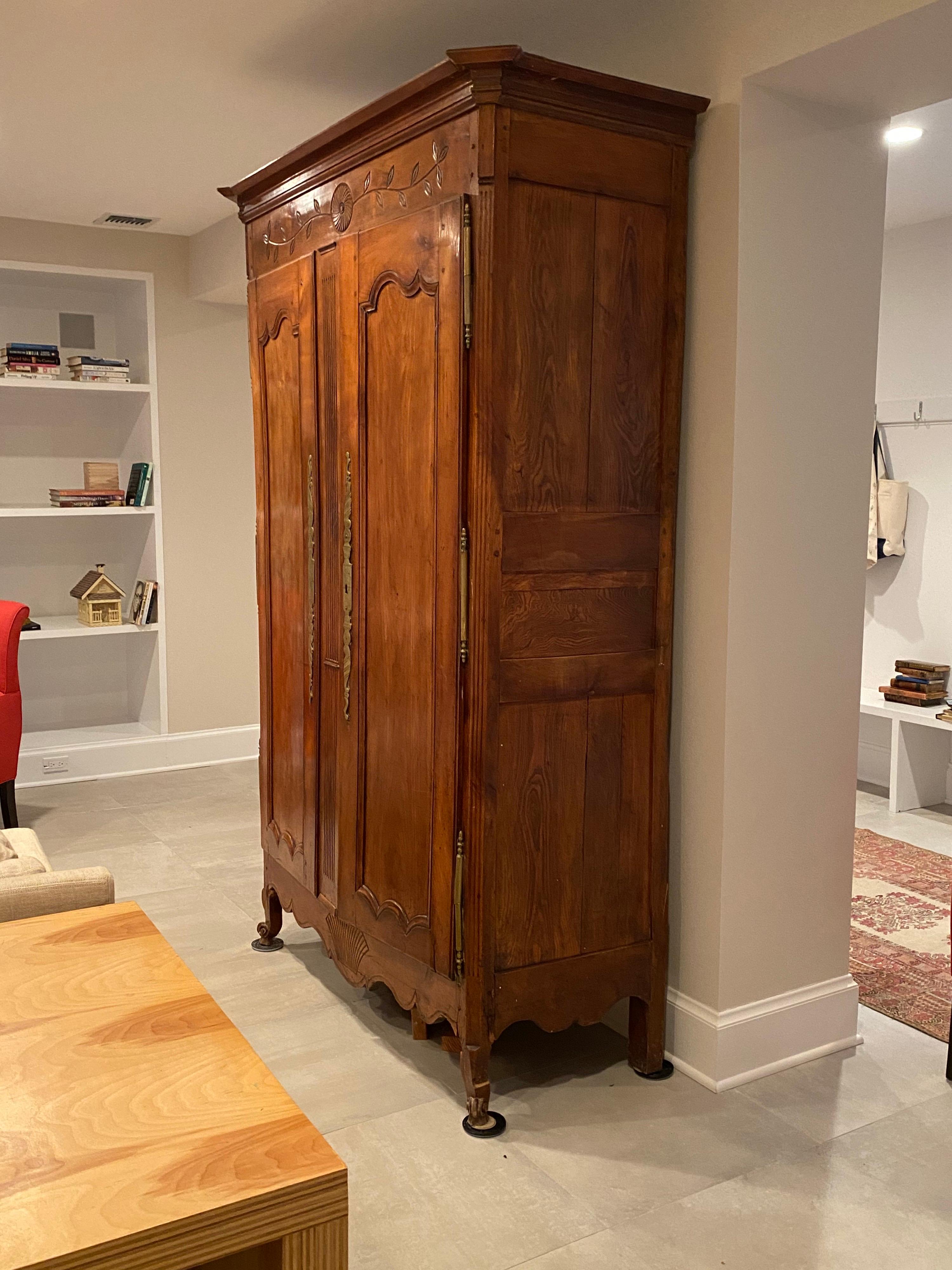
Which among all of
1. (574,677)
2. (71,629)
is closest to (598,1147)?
(574,677)

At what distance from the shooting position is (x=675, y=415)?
258 cm

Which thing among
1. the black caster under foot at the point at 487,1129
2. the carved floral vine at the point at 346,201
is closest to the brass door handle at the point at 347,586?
the carved floral vine at the point at 346,201

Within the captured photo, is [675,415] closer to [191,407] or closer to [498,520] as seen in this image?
[498,520]

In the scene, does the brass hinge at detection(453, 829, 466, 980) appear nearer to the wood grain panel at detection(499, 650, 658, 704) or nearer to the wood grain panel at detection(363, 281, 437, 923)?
the wood grain panel at detection(363, 281, 437, 923)

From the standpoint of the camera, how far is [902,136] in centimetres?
372

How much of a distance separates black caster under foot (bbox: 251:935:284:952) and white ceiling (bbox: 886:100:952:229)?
2.85 metres

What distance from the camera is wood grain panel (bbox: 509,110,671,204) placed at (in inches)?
90.0

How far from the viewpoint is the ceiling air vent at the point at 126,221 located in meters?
5.08

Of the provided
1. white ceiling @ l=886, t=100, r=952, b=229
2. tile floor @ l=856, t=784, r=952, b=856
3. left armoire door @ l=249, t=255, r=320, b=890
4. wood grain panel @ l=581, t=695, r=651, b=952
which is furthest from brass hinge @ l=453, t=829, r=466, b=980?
tile floor @ l=856, t=784, r=952, b=856

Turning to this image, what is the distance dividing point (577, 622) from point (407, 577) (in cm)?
40

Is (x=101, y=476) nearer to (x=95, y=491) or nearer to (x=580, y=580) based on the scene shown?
(x=95, y=491)

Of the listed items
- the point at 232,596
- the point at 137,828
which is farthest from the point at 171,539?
the point at 137,828

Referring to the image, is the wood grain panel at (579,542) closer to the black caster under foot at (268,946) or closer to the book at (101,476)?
the black caster under foot at (268,946)

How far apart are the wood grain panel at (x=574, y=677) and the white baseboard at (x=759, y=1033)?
0.80 metres
